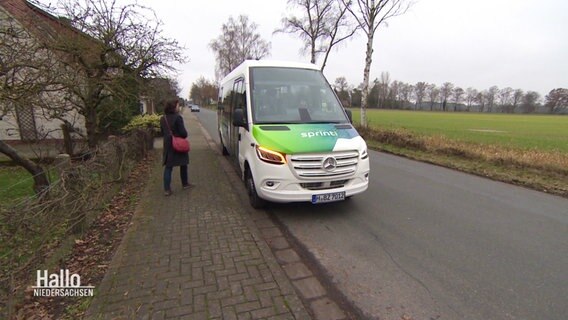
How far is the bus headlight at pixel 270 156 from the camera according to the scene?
4.10 meters

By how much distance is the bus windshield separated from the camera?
4891mm

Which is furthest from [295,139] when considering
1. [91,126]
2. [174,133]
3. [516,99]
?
[516,99]

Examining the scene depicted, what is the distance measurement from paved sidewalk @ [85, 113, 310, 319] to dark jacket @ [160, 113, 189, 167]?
102 centimetres

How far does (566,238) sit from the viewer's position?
3980 millimetres

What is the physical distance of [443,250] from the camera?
3600 mm

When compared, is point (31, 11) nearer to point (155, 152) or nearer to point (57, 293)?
point (155, 152)

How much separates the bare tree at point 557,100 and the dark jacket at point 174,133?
105 m

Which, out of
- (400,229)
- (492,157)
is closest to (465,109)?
(492,157)

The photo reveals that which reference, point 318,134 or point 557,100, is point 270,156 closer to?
point 318,134

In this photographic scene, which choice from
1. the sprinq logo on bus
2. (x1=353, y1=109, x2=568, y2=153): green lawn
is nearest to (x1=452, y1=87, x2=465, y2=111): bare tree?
(x1=353, y1=109, x2=568, y2=153): green lawn

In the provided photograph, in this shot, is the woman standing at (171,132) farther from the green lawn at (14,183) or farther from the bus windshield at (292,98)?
the green lawn at (14,183)

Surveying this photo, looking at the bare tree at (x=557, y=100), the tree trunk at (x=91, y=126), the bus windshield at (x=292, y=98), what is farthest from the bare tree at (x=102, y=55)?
the bare tree at (x=557, y=100)

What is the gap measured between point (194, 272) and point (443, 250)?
2.97m

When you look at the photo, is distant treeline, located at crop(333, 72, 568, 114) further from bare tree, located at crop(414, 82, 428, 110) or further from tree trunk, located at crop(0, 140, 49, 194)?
tree trunk, located at crop(0, 140, 49, 194)
